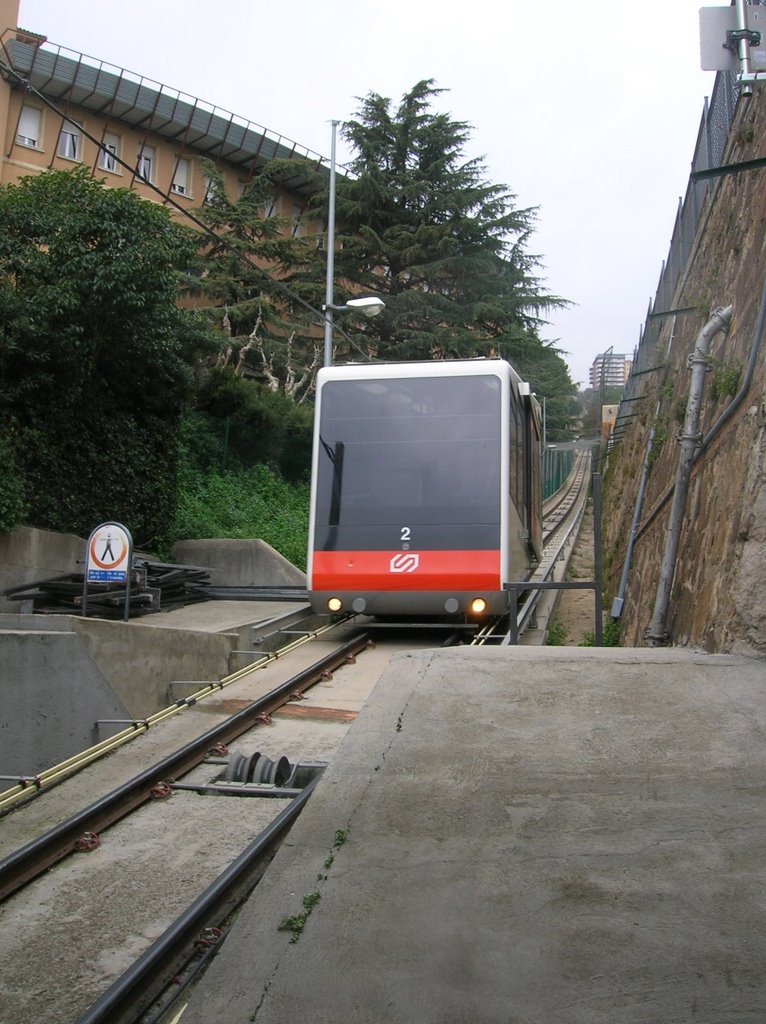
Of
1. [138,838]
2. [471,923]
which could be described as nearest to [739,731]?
[471,923]

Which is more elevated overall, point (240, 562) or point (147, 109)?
point (147, 109)

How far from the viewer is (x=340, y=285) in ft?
96.1

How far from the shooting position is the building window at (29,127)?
31.3 m

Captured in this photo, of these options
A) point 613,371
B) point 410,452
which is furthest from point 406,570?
point 613,371

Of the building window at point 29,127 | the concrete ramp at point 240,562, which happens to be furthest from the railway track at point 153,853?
the building window at point 29,127

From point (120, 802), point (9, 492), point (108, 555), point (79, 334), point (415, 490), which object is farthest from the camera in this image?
point (79, 334)

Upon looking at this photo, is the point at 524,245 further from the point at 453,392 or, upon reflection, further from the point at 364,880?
the point at 364,880

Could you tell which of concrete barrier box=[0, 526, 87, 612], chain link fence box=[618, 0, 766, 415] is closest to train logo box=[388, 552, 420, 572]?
chain link fence box=[618, 0, 766, 415]

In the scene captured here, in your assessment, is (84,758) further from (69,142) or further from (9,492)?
(69,142)

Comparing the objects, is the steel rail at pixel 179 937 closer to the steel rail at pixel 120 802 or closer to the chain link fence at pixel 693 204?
the steel rail at pixel 120 802

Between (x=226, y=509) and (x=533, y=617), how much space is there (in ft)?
30.9

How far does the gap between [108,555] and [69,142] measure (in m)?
26.9

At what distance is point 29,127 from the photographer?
31.5 meters

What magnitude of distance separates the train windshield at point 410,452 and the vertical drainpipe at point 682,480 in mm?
1887
